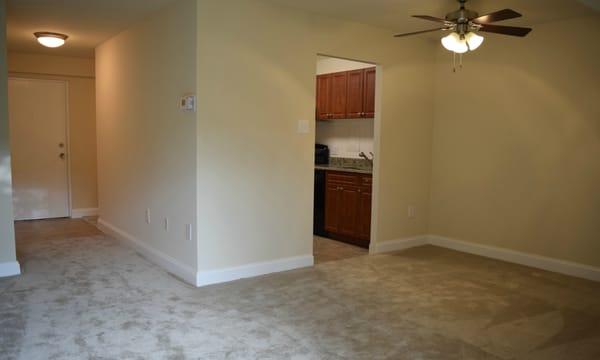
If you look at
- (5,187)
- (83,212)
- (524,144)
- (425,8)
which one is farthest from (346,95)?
(83,212)

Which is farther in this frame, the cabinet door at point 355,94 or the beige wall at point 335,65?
the beige wall at point 335,65

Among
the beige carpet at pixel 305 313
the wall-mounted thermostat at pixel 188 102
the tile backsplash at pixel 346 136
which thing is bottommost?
the beige carpet at pixel 305 313

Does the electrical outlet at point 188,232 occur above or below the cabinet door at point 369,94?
below

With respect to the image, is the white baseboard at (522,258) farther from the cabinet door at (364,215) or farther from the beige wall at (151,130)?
the beige wall at (151,130)

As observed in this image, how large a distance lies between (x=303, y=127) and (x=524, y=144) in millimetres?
2347

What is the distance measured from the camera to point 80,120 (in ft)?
23.8

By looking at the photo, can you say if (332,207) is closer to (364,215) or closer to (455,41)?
(364,215)

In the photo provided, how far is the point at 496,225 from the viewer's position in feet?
16.6

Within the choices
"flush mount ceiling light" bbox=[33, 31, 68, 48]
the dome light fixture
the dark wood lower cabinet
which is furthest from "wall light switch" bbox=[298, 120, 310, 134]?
"flush mount ceiling light" bbox=[33, 31, 68, 48]

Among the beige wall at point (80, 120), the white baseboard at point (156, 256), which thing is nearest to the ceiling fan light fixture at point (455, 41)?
the white baseboard at point (156, 256)

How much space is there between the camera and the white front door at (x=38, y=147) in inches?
269

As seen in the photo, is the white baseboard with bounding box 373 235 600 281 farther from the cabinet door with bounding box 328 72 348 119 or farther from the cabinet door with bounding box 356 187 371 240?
the cabinet door with bounding box 328 72 348 119

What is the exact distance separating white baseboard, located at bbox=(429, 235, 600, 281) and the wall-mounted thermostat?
11.2ft

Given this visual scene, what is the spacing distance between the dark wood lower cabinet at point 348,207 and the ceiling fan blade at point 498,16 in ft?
7.23
